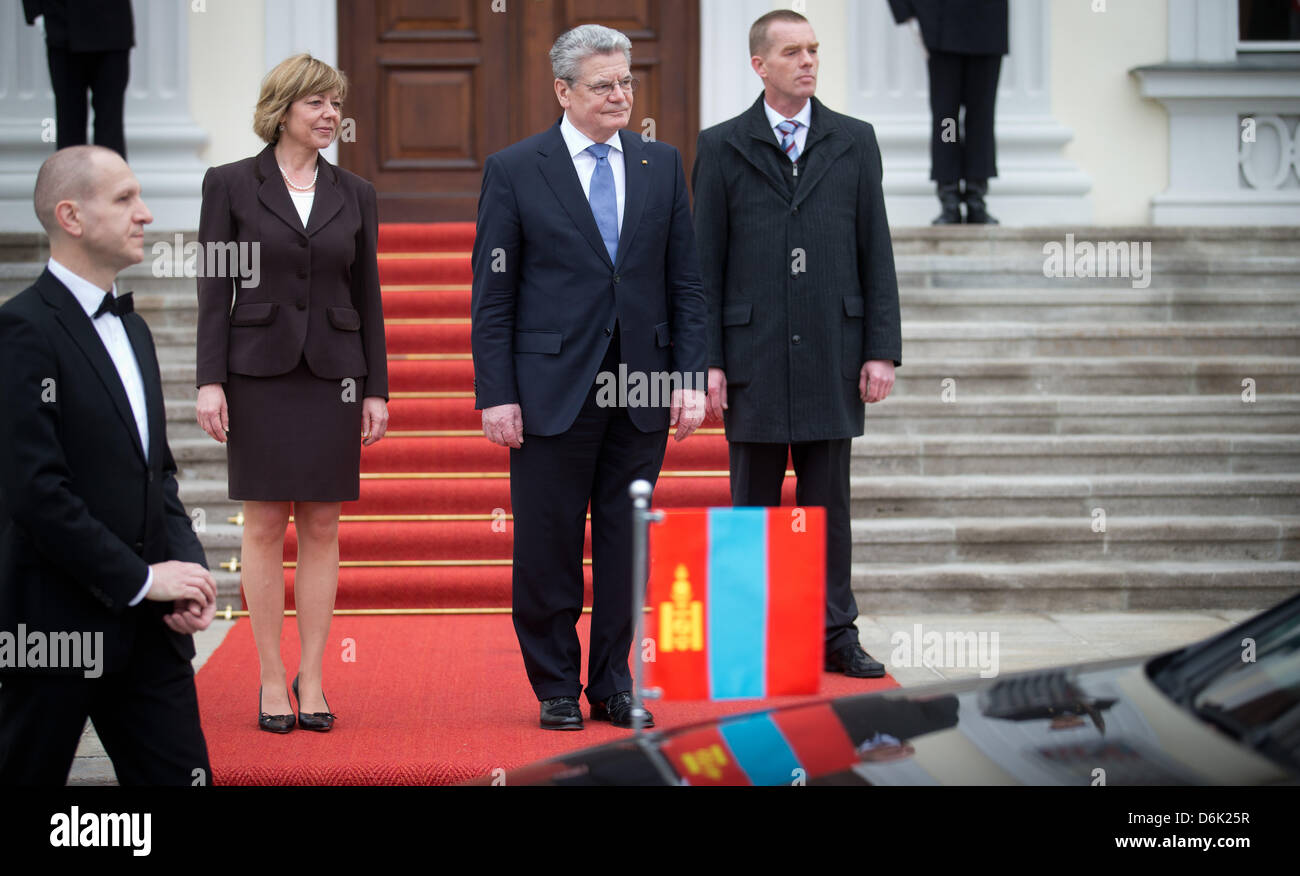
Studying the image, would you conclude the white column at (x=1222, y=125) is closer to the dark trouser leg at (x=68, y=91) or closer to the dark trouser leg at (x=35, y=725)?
the dark trouser leg at (x=68, y=91)

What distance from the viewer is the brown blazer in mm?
4453

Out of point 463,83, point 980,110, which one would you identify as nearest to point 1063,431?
point 980,110

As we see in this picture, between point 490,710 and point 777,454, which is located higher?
point 777,454

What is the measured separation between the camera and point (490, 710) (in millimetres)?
4770

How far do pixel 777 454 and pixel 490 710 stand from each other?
1.36m

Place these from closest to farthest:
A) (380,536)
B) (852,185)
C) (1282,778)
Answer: (1282,778)
(852,185)
(380,536)

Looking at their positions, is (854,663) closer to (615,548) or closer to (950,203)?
(615,548)

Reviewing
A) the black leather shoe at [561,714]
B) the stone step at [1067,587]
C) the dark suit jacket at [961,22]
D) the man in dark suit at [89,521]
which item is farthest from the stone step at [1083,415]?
the man in dark suit at [89,521]

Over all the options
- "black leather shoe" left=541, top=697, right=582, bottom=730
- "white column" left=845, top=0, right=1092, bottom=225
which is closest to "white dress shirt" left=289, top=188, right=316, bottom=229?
"black leather shoe" left=541, top=697, right=582, bottom=730

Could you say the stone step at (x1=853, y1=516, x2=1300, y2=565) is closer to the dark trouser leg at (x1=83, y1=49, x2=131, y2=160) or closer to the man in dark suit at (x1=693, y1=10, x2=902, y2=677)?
the man in dark suit at (x1=693, y1=10, x2=902, y2=677)
